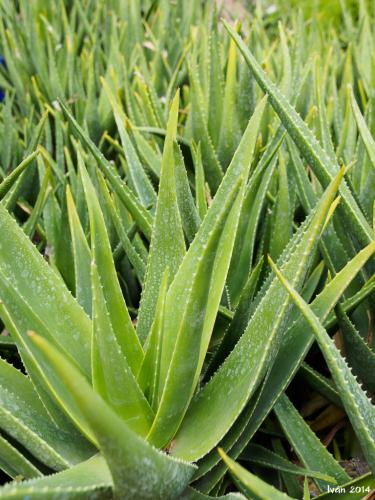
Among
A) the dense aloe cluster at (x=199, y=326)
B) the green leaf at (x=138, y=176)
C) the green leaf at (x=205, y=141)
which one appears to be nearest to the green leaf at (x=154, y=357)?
the dense aloe cluster at (x=199, y=326)

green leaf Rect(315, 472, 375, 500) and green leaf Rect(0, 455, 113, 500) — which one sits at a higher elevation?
green leaf Rect(0, 455, 113, 500)

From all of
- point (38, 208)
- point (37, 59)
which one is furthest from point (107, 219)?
point (37, 59)

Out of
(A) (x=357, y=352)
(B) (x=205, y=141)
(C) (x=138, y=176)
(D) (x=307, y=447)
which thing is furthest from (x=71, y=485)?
(B) (x=205, y=141)

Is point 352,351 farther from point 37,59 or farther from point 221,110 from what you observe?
point 37,59

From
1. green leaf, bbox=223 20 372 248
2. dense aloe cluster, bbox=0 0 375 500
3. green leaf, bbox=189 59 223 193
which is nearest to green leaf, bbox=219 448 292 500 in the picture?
dense aloe cluster, bbox=0 0 375 500

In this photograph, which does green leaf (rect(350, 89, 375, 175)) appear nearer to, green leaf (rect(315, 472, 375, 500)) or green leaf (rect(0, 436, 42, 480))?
A: green leaf (rect(315, 472, 375, 500))

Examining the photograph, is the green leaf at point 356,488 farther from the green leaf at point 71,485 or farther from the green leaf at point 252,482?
the green leaf at point 71,485
